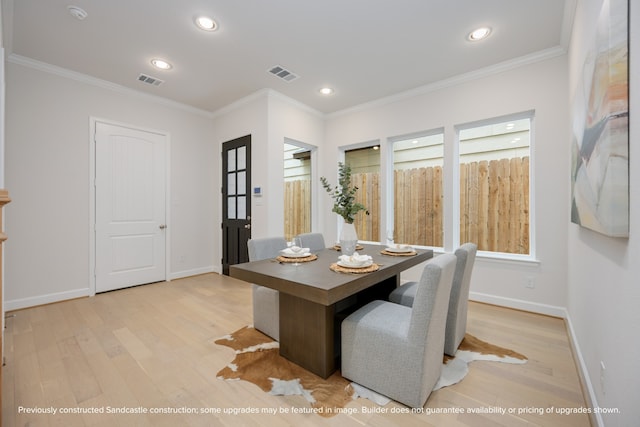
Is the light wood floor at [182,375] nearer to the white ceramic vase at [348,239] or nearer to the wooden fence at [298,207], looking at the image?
the white ceramic vase at [348,239]

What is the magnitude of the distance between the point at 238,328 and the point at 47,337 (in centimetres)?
165

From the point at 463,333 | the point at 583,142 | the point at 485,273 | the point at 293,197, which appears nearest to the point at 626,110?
the point at 583,142

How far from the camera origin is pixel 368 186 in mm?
4457

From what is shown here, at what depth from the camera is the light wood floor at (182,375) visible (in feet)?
4.91

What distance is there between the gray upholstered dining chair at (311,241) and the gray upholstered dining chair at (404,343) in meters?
1.22

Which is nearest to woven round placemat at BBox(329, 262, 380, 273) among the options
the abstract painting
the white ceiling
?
the abstract painting

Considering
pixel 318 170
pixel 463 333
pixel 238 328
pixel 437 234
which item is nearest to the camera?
pixel 463 333

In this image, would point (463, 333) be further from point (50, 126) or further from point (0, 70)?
point (50, 126)

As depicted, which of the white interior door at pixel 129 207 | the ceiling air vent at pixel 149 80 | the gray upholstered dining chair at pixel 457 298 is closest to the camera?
the gray upholstered dining chair at pixel 457 298

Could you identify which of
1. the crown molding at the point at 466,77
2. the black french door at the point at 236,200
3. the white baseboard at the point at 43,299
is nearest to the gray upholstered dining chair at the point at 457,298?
the crown molding at the point at 466,77

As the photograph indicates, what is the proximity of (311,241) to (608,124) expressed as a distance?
92.6 inches

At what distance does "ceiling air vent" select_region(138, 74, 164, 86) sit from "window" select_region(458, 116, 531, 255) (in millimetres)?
4028

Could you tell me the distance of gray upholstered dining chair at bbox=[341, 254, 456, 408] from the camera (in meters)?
1.45

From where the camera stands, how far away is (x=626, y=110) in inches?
40.7
